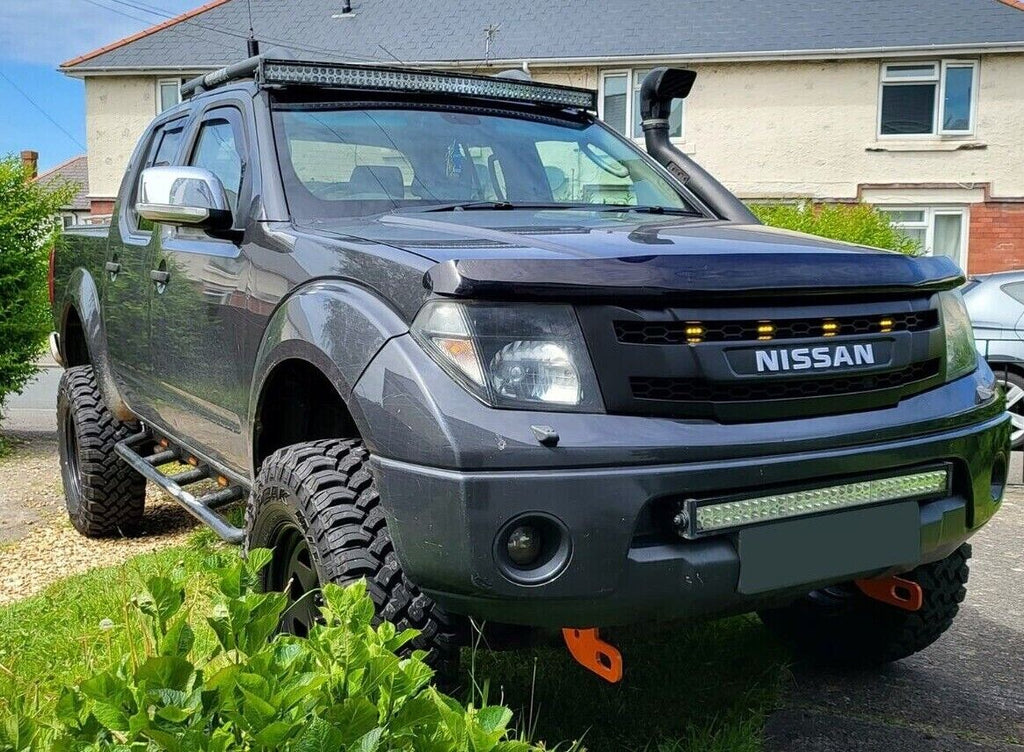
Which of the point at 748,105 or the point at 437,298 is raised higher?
the point at 748,105

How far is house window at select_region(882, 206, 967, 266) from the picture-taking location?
19.7m

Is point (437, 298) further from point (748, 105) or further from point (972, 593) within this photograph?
point (748, 105)

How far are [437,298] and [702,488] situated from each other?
0.66 m

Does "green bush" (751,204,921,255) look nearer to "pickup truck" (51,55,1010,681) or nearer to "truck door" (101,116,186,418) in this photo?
"truck door" (101,116,186,418)

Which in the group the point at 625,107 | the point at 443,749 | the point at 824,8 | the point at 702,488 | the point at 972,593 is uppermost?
the point at 824,8

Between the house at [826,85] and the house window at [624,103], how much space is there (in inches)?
1.1

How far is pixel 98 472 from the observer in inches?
191

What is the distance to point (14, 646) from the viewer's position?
10.8 feet

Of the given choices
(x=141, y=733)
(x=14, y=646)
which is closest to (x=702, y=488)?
(x=141, y=733)

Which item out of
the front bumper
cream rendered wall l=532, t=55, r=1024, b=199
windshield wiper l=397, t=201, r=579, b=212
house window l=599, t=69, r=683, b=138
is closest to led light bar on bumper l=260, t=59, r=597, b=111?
windshield wiper l=397, t=201, r=579, b=212

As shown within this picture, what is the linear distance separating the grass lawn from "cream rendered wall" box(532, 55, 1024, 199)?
57.6ft

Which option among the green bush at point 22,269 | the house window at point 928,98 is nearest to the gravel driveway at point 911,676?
the green bush at point 22,269

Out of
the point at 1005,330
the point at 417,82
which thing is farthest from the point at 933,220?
the point at 417,82

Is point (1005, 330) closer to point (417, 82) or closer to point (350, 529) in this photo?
point (417, 82)
